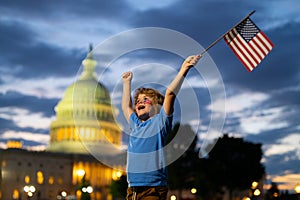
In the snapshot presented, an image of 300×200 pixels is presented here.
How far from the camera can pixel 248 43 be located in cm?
786

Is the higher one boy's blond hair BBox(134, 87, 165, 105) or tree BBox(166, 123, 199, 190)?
tree BBox(166, 123, 199, 190)

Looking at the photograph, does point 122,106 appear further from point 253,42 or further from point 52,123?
point 52,123

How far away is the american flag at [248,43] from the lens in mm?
7762

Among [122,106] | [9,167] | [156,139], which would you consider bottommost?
[156,139]

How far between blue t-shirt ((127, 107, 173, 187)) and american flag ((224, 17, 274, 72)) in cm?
200

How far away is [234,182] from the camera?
71.3 metres

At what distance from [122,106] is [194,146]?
63.3m

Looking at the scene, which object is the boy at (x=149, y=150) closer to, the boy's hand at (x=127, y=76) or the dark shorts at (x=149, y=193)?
the dark shorts at (x=149, y=193)

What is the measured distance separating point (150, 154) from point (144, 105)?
613mm

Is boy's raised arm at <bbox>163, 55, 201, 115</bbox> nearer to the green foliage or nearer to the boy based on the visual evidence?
the boy

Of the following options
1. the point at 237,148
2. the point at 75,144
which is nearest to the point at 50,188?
the point at 75,144

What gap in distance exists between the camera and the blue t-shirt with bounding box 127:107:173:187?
6281 mm

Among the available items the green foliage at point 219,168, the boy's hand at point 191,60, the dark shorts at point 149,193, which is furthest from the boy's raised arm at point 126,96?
the green foliage at point 219,168

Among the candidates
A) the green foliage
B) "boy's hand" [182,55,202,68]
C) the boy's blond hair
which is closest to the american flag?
the boy's blond hair
